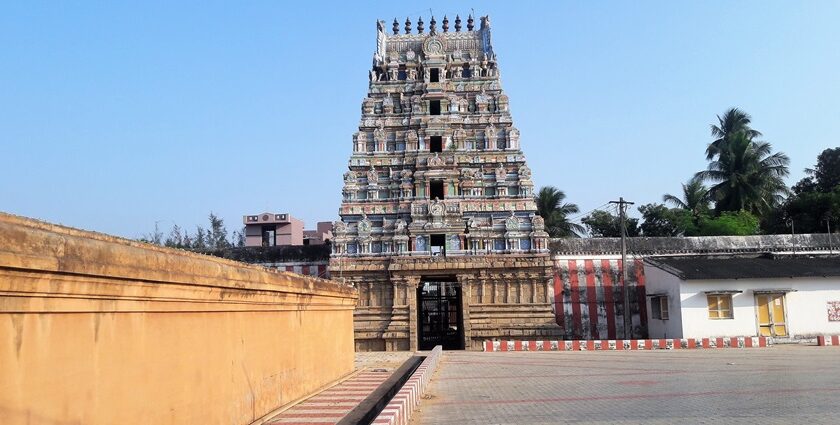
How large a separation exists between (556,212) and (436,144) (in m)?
20.6

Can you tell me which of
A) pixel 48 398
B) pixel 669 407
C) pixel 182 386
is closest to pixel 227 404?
pixel 182 386

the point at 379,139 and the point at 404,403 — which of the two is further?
the point at 379,139

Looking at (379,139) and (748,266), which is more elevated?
(379,139)

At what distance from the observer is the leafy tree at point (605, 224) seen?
53.3 metres

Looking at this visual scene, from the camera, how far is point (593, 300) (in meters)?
29.8

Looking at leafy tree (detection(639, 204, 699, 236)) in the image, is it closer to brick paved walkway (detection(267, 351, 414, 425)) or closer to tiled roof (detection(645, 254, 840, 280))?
tiled roof (detection(645, 254, 840, 280))

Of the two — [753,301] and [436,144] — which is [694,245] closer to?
[753,301]

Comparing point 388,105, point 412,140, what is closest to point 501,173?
point 412,140

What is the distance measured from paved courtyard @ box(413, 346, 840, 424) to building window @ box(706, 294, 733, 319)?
481 cm

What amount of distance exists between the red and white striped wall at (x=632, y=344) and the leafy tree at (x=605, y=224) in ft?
88.8

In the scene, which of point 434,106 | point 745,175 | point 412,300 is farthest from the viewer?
point 745,175

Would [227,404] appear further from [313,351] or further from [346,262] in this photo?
[346,262]

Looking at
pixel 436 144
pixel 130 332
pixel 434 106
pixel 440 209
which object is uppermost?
pixel 434 106

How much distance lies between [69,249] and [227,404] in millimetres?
3663
